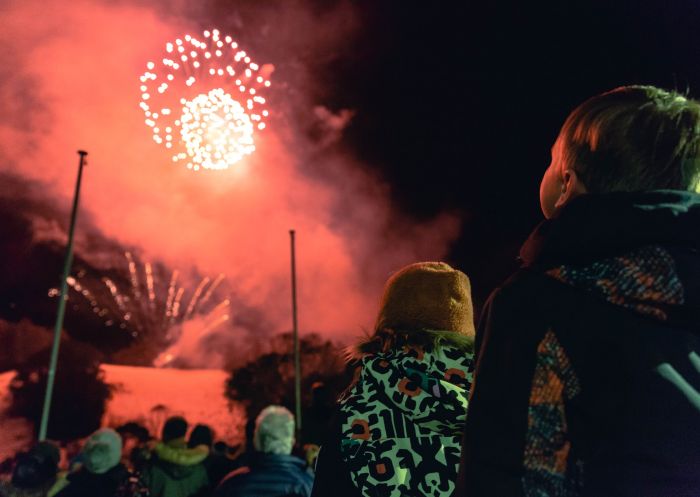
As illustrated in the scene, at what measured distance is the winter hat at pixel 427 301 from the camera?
262 cm

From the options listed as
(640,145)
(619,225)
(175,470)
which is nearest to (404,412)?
(619,225)

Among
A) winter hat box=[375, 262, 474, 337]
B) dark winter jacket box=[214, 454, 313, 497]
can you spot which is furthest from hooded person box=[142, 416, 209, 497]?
winter hat box=[375, 262, 474, 337]

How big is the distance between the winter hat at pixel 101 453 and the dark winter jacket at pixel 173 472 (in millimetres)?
615

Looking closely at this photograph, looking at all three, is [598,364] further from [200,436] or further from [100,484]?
[200,436]

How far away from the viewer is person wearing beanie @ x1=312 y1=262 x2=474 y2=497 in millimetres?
2342

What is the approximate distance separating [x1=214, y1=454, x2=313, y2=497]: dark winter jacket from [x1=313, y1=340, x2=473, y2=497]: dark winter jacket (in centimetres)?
267

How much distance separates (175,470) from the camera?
6.79 m

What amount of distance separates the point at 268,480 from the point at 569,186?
395cm

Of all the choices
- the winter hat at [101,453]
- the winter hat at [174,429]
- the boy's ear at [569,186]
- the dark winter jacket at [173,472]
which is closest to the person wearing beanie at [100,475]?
the winter hat at [101,453]

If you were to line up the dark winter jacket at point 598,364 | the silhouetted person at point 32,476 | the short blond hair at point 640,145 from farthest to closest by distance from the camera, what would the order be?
1. the silhouetted person at point 32,476
2. the short blond hair at point 640,145
3. the dark winter jacket at point 598,364

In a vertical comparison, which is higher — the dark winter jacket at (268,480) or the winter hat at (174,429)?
the winter hat at (174,429)

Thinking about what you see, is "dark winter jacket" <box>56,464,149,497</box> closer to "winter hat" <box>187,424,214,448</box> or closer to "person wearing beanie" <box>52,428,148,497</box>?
"person wearing beanie" <box>52,428,148,497</box>

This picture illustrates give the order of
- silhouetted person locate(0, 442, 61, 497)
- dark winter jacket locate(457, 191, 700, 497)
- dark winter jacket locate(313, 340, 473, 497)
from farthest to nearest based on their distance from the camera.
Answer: silhouetted person locate(0, 442, 61, 497) < dark winter jacket locate(313, 340, 473, 497) < dark winter jacket locate(457, 191, 700, 497)

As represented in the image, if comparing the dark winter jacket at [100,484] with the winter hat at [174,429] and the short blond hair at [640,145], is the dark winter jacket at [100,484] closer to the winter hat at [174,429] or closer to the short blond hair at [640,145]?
the winter hat at [174,429]
